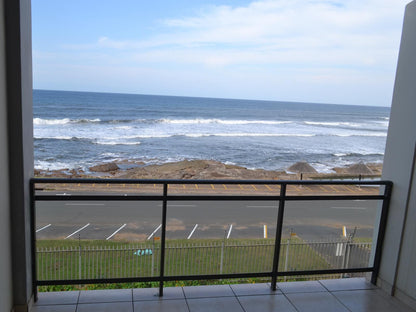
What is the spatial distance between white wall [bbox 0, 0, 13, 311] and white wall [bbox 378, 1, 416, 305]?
2908 mm

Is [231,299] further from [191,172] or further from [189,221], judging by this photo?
[191,172]

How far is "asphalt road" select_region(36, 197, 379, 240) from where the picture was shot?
5035 millimetres

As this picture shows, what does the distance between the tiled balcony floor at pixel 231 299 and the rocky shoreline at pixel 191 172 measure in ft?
49.6

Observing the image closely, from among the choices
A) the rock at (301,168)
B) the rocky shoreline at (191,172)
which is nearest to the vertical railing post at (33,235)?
the rock at (301,168)

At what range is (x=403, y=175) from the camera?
2.70 meters

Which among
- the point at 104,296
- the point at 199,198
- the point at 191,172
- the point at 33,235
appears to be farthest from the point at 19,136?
the point at 191,172

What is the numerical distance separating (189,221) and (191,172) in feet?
46.8

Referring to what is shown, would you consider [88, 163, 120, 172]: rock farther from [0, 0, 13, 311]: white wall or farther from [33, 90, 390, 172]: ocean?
[0, 0, 13, 311]: white wall

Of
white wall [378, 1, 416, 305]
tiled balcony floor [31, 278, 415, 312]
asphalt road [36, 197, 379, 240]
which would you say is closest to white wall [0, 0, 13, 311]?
tiled balcony floor [31, 278, 415, 312]

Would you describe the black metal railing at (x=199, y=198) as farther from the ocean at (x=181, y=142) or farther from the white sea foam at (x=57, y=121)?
the white sea foam at (x=57, y=121)

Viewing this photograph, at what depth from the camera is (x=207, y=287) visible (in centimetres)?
281

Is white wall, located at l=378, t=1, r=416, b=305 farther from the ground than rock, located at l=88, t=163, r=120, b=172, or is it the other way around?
white wall, located at l=378, t=1, r=416, b=305

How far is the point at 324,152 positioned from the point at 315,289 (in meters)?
26.3

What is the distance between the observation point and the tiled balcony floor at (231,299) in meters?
2.48
